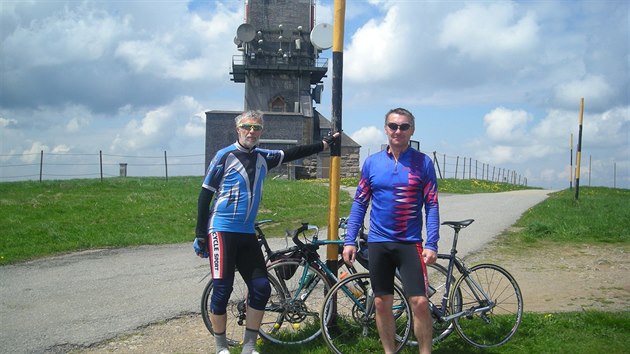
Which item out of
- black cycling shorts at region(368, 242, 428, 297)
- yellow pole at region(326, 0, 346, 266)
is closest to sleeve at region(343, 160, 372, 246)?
black cycling shorts at region(368, 242, 428, 297)

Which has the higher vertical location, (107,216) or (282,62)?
(282,62)

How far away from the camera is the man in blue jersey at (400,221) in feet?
13.9

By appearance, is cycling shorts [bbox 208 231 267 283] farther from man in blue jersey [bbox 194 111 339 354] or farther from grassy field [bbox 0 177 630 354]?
grassy field [bbox 0 177 630 354]

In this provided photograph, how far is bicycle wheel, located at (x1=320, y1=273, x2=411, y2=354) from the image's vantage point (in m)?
4.89

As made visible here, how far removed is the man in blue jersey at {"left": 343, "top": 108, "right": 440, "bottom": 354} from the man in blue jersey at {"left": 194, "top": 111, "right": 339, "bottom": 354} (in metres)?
0.94

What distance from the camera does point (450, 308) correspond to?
514cm

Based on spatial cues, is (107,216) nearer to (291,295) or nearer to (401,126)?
(291,295)

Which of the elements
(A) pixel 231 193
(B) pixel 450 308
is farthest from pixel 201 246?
(B) pixel 450 308

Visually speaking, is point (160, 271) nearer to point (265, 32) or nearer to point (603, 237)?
point (603, 237)

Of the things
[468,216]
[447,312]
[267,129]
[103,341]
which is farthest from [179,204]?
[267,129]

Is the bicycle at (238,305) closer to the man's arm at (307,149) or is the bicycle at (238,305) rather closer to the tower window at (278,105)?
the man's arm at (307,149)

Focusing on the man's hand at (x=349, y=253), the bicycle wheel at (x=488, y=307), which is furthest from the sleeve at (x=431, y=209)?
the bicycle wheel at (x=488, y=307)

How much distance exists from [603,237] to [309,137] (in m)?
34.3

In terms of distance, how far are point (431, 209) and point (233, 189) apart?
157cm
